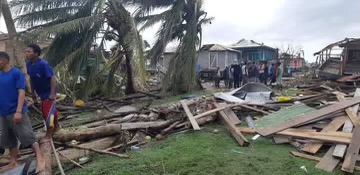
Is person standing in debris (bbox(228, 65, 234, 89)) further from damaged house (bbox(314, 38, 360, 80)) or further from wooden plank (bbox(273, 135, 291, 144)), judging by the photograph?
wooden plank (bbox(273, 135, 291, 144))

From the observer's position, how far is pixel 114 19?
13.3 metres

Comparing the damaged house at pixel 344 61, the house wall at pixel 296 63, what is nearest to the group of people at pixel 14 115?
the damaged house at pixel 344 61

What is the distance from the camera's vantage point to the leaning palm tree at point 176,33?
14000 millimetres

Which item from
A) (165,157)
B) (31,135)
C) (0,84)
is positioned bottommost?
(165,157)

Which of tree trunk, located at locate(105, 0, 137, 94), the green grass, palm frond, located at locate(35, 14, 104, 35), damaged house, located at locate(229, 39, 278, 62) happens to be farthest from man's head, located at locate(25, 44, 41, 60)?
damaged house, located at locate(229, 39, 278, 62)

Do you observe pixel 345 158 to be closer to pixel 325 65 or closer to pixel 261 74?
pixel 261 74

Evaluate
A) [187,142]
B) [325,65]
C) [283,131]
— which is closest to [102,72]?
[187,142]

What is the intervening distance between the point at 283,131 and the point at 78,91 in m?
8.43

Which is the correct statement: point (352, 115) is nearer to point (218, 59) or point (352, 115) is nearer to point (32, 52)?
point (32, 52)

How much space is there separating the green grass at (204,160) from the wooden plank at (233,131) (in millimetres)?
120

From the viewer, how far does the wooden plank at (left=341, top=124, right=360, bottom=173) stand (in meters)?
4.55

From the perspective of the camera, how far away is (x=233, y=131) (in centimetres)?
666

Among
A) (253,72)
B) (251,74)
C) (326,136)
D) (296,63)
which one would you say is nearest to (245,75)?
(251,74)

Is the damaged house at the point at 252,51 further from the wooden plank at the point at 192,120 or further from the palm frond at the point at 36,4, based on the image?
the wooden plank at the point at 192,120
